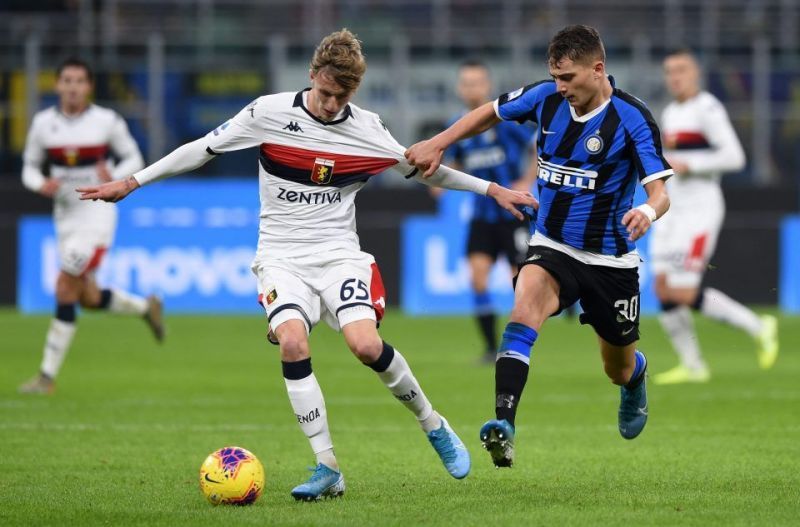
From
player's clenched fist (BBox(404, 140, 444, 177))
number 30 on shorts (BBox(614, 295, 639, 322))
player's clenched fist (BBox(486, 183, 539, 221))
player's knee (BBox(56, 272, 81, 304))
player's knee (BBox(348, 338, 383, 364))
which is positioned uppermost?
player's clenched fist (BBox(404, 140, 444, 177))

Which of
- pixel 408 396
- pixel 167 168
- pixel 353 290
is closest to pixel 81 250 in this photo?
pixel 167 168

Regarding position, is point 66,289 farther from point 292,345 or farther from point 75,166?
point 292,345

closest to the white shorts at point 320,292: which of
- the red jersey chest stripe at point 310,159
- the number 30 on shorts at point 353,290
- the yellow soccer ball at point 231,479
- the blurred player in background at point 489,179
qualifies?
the number 30 on shorts at point 353,290

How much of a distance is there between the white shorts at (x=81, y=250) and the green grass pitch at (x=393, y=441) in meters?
0.95

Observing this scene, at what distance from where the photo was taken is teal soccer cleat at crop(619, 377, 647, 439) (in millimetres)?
7820

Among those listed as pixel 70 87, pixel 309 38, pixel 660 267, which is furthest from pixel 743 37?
pixel 70 87

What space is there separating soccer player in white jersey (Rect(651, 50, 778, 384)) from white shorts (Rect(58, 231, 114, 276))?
4578 millimetres

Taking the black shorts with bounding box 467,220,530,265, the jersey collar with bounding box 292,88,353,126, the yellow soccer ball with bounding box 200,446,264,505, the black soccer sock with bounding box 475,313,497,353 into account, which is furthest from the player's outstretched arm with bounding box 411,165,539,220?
the black soccer sock with bounding box 475,313,497,353

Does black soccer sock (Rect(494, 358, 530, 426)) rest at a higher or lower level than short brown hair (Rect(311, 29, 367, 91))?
lower

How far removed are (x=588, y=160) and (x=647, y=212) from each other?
67cm

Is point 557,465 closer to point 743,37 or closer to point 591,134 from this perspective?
point 591,134

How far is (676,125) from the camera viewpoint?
39.9ft

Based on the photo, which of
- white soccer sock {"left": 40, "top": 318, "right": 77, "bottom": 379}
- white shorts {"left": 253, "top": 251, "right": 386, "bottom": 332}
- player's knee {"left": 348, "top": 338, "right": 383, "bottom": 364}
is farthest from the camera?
white soccer sock {"left": 40, "top": 318, "right": 77, "bottom": 379}

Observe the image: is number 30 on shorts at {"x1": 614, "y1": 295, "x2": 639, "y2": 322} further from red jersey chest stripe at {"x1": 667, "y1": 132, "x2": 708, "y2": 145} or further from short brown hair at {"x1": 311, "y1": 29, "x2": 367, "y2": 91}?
red jersey chest stripe at {"x1": 667, "y1": 132, "x2": 708, "y2": 145}
